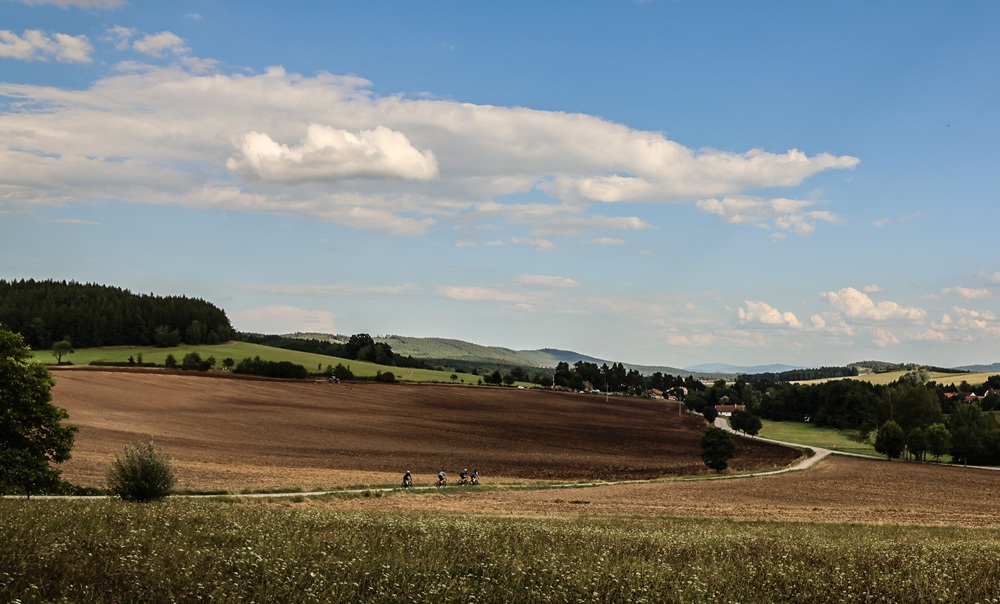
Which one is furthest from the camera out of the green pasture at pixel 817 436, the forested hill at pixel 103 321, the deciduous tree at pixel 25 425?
the forested hill at pixel 103 321

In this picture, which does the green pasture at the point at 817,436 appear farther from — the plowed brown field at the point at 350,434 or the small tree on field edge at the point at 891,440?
the plowed brown field at the point at 350,434

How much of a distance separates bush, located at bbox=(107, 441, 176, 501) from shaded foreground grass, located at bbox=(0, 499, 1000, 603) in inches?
374

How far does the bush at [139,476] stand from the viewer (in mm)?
26047

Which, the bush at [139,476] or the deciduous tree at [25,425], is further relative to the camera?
the deciduous tree at [25,425]

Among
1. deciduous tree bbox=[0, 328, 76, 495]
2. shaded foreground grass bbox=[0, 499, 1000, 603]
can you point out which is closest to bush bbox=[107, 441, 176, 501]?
deciduous tree bbox=[0, 328, 76, 495]

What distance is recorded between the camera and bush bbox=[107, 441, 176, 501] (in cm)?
2605

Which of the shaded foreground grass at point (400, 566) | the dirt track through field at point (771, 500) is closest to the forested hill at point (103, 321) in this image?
the dirt track through field at point (771, 500)

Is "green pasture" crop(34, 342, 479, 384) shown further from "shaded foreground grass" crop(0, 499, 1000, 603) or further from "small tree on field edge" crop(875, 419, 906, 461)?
"shaded foreground grass" crop(0, 499, 1000, 603)

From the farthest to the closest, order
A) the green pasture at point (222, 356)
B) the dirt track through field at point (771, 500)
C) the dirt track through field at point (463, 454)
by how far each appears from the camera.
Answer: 1. the green pasture at point (222, 356)
2. the dirt track through field at point (463, 454)
3. the dirt track through field at point (771, 500)

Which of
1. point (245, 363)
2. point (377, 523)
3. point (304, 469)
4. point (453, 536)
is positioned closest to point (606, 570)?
Result: point (453, 536)

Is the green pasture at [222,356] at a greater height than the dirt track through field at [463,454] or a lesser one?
greater

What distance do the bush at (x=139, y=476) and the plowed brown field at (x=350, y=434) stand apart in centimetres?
1452

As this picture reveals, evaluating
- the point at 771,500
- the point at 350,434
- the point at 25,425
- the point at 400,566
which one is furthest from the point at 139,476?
the point at 350,434

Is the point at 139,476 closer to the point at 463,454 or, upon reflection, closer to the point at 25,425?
the point at 25,425
